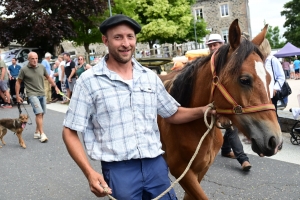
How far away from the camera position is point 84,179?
16.7 feet

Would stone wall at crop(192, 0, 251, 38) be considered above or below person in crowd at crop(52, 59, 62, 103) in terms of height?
above

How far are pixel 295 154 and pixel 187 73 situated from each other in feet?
11.8

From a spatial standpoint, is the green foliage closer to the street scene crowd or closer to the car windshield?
the car windshield

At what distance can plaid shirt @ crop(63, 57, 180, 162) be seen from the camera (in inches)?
83.9

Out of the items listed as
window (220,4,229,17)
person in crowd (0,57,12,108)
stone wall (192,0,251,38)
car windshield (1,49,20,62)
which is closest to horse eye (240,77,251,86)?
person in crowd (0,57,12,108)

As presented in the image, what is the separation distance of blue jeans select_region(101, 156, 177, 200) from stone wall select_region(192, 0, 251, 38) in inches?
1783

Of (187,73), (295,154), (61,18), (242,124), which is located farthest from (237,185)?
(61,18)

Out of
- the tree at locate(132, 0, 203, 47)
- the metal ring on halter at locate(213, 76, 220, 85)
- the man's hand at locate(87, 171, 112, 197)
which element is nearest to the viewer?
the man's hand at locate(87, 171, 112, 197)

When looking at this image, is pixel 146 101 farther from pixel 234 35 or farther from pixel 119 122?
pixel 234 35

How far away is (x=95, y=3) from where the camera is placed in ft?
79.6

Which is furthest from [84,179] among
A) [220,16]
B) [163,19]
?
[220,16]

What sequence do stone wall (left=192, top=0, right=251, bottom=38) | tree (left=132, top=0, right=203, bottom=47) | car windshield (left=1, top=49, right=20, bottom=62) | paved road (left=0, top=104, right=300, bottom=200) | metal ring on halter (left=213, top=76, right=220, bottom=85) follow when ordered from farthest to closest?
stone wall (left=192, top=0, right=251, bottom=38)
tree (left=132, top=0, right=203, bottom=47)
car windshield (left=1, top=49, right=20, bottom=62)
paved road (left=0, top=104, right=300, bottom=200)
metal ring on halter (left=213, top=76, right=220, bottom=85)

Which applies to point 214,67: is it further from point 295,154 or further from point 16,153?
point 16,153

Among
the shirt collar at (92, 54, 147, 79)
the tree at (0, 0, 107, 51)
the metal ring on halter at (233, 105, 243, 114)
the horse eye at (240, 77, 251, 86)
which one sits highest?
the tree at (0, 0, 107, 51)
